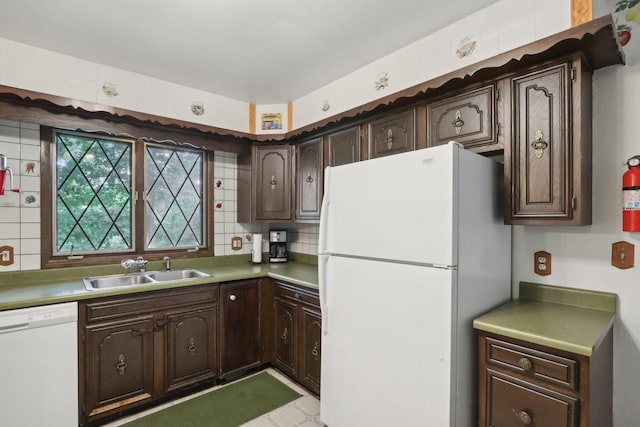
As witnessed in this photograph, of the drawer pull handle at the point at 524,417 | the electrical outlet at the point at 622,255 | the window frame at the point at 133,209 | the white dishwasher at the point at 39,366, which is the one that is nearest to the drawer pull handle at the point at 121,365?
the white dishwasher at the point at 39,366

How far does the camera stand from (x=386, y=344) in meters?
1.64

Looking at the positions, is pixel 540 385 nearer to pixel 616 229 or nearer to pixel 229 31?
pixel 616 229

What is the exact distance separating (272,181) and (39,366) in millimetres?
2087

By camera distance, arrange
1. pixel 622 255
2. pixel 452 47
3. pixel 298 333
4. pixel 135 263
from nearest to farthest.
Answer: pixel 622 255, pixel 452 47, pixel 298 333, pixel 135 263

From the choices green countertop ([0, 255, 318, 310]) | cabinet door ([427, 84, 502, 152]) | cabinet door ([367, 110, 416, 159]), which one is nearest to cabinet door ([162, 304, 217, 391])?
green countertop ([0, 255, 318, 310])

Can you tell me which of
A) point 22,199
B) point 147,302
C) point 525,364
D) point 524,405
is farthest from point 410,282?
point 22,199

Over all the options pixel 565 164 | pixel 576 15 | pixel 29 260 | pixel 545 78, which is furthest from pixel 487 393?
pixel 29 260

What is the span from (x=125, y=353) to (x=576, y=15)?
10.5 feet

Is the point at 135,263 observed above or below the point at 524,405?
above

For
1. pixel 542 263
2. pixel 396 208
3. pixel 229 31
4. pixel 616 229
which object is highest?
pixel 229 31

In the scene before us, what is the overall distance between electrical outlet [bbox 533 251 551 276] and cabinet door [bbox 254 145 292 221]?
78.8 inches

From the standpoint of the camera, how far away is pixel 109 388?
2.13 m

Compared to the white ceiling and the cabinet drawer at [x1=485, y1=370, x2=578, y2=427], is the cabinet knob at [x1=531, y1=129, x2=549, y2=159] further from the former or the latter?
the cabinet drawer at [x1=485, y1=370, x2=578, y2=427]

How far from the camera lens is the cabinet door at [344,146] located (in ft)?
8.23
